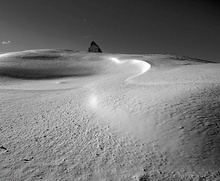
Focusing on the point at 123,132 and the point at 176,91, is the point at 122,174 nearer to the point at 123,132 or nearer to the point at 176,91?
the point at 123,132

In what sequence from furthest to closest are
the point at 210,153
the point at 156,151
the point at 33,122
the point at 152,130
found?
the point at 33,122
the point at 152,130
the point at 156,151
the point at 210,153

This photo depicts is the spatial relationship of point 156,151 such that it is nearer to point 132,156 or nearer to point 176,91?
point 132,156

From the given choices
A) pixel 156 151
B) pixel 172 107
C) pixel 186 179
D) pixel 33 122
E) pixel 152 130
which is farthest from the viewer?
pixel 33 122

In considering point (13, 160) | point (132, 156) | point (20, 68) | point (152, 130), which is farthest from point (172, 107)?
point (20, 68)

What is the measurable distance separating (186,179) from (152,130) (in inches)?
39.0

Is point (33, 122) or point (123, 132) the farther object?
point (33, 122)

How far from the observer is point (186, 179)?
225cm

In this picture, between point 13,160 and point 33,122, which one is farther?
point 33,122

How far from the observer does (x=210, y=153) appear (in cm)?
254

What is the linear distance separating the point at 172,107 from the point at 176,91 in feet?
2.89

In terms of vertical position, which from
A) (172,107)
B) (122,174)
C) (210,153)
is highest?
(172,107)

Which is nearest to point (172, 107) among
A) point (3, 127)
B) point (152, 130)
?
point (152, 130)

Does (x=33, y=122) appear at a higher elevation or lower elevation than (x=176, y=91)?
lower

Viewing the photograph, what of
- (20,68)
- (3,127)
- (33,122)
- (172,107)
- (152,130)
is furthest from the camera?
(20,68)
